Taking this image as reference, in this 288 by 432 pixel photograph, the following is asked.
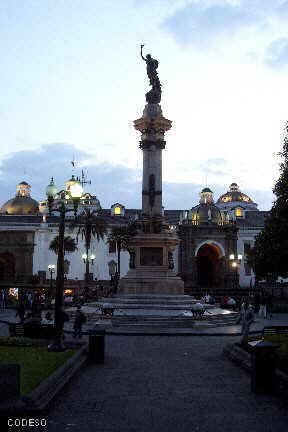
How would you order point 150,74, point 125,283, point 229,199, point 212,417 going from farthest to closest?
1. point 229,199
2. point 150,74
3. point 125,283
4. point 212,417

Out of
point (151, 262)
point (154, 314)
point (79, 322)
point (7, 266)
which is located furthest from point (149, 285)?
point (7, 266)

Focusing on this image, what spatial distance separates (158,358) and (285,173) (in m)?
8.27

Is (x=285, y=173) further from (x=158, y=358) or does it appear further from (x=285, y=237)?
(x=158, y=358)

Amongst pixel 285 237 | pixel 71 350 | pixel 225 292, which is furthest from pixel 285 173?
pixel 225 292

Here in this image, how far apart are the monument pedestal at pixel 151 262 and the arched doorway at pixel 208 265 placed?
48.1 meters

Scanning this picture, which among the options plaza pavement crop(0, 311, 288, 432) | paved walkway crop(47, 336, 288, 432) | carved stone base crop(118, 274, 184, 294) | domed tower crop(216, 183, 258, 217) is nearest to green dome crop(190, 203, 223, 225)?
domed tower crop(216, 183, 258, 217)

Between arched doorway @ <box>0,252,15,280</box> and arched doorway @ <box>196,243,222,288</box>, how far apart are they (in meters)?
30.3

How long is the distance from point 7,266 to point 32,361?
76.5 meters

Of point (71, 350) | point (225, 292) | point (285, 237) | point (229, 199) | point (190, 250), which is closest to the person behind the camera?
point (71, 350)

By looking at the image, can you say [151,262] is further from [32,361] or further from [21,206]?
[21,206]

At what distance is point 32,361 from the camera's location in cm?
1434

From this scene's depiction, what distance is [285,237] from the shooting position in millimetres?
23656

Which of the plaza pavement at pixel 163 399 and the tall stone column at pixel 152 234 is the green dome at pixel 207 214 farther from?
the plaza pavement at pixel 163 399

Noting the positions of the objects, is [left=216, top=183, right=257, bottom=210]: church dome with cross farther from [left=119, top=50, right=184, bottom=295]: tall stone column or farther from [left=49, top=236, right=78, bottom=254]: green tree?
[left=119, top=50, right=184, bottom=295]: tall stone column
